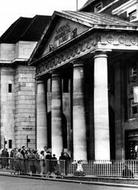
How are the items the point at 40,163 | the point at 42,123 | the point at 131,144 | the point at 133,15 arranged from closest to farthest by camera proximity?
the point at 40,163 → the point at 133,15 → the point at 131,144 → the point at 42,123

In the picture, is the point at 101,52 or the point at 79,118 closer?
the point at 101,52

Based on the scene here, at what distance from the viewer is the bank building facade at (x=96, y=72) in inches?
1527

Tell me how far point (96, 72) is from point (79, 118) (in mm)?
4654

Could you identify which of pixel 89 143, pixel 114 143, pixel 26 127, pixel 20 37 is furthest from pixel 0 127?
pixel 114 143

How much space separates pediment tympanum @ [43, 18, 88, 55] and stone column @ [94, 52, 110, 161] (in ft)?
10.8

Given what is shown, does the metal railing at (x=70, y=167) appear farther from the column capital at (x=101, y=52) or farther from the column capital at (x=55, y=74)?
the column capital at (x=55, y=74)

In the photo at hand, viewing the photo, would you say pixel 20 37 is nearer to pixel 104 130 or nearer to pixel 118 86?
pixel 118 86

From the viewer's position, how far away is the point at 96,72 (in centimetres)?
3900

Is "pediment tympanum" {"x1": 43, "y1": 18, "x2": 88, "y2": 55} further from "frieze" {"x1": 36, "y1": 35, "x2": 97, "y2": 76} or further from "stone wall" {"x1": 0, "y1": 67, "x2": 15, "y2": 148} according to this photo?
"stone wall" {"x1": 0, "y1": 67, "x2": 15, "y2": 148}

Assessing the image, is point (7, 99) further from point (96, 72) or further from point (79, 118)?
point (96, 72)

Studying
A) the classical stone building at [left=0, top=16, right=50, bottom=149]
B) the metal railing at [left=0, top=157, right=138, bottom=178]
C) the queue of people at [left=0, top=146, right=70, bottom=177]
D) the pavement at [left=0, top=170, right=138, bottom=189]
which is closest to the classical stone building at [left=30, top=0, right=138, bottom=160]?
the metal railing at [left=0, top=157, right=138, bottom=178]

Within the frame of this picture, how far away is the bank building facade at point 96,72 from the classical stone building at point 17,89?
1275cm

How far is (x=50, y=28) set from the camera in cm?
4869

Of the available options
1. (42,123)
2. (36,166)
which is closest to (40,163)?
(36,166)
